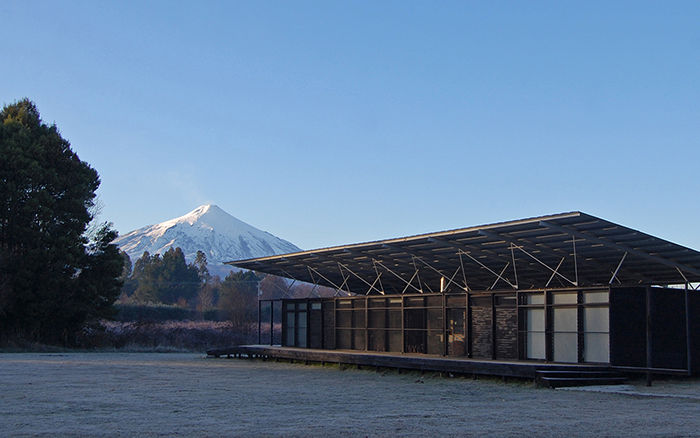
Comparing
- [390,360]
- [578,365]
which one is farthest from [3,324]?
[578,365]

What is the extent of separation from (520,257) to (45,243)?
25.3 m

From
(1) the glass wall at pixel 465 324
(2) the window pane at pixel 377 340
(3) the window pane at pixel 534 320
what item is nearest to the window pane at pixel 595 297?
(1) the glass wall at pixel 465 324

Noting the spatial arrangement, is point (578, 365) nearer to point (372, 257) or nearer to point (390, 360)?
point (390, 360)

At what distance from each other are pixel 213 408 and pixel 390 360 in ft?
37.4

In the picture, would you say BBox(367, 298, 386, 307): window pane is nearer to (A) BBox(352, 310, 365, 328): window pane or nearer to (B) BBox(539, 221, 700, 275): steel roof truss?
(A) BBox(352, 310, 365, 328): window pane

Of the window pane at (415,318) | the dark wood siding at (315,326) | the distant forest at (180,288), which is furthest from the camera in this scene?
the distant forest at (180,288)

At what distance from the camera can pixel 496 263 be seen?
28.7 m

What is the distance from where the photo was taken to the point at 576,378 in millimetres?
19219

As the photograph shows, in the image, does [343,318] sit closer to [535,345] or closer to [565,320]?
[535,345]

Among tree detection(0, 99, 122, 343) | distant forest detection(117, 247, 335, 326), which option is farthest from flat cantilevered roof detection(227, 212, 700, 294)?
distant forest detection(117, 247, 335, 326)

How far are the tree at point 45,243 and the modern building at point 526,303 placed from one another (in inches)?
466

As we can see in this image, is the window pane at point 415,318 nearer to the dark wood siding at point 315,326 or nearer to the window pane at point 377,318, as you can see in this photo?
the window pane at point 377,318

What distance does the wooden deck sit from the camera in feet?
66.0

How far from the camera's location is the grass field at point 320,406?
11164 millimetres
